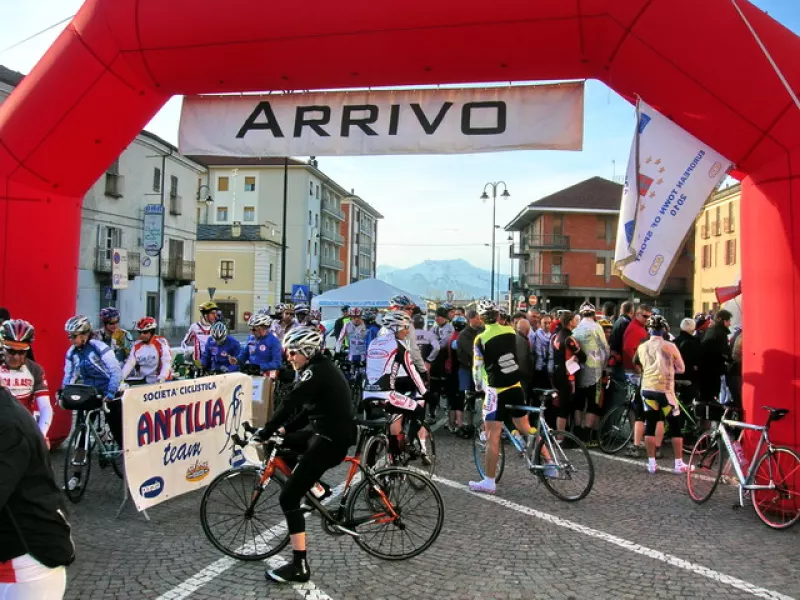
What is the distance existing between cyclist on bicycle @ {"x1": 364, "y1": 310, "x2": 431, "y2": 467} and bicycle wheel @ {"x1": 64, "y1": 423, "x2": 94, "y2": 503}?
2808 mm

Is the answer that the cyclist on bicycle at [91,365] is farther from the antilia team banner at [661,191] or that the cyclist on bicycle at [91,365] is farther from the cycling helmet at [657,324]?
the cycling helmet at [657,324]

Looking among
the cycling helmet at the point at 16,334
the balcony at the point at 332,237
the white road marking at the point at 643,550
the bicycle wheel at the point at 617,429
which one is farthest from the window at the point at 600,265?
the cycling helmet at the point at 16,334

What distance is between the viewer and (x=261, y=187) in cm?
7069

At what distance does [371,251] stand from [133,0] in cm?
10383

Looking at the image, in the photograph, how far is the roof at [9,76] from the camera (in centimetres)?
2960

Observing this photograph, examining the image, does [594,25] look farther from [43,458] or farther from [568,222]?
[568,222]

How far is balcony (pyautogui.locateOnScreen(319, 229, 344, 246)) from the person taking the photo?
260 ft

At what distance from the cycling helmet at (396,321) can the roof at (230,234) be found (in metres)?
51.9

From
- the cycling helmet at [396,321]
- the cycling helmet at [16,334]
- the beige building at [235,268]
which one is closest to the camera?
the cycling helmet at [16,334]

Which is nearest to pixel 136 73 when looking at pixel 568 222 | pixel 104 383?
pixel 104 383

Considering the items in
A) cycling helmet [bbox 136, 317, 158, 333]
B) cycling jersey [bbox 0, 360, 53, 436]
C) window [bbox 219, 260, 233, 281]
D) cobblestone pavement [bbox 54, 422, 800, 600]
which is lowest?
cobblestone pavement [bbox 54, 422, 800, 600]

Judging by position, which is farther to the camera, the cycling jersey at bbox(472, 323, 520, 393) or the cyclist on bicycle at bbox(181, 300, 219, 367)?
the cyclist on bicycle at bbox(181, 300, 219, 367)

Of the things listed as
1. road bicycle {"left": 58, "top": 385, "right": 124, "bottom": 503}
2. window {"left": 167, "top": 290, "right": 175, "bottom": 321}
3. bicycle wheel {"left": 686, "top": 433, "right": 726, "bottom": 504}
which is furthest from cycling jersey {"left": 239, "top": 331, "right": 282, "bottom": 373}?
window {"left": 167, "top": 290, "right": 175, "bottom": 321}

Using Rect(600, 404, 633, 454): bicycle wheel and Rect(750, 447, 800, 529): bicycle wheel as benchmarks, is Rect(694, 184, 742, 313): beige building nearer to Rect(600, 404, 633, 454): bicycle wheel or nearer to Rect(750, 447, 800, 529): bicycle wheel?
Rect(600, 404, 633, 454): bicycle wheel
